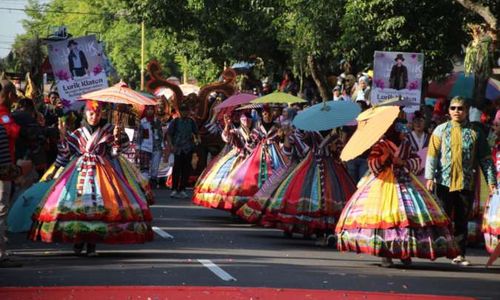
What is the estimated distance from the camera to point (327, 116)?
16.6m

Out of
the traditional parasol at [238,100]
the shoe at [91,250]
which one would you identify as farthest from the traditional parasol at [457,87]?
the shoe at [91,250]

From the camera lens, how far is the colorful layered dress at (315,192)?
1773 centimetres

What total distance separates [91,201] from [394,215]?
3.36 m

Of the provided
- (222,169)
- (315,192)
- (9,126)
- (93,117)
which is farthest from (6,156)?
(222,169)

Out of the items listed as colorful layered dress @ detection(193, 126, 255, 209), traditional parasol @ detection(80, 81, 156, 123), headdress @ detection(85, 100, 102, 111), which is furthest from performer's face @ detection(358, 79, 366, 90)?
headdress @ detection(85, 100, 102, 111)

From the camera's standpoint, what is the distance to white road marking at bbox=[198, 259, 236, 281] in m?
13.6

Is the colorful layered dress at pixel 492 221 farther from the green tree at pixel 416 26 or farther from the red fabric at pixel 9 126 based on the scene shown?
the green tree at pixel 416 26

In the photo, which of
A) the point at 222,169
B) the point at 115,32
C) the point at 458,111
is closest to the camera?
the point at 458,111

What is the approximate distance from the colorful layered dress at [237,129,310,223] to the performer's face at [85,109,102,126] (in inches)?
135

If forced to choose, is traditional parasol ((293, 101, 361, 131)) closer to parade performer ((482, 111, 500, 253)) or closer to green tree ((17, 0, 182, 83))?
parade performer ((482, 111, 500, 253))

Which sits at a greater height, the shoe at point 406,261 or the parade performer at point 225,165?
the parade performer at point 225,165

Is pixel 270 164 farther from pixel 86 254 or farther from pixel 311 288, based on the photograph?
pixel 311 288

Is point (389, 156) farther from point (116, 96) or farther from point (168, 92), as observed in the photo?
point (168, 92)

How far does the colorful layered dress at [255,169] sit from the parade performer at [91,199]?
5.10m
